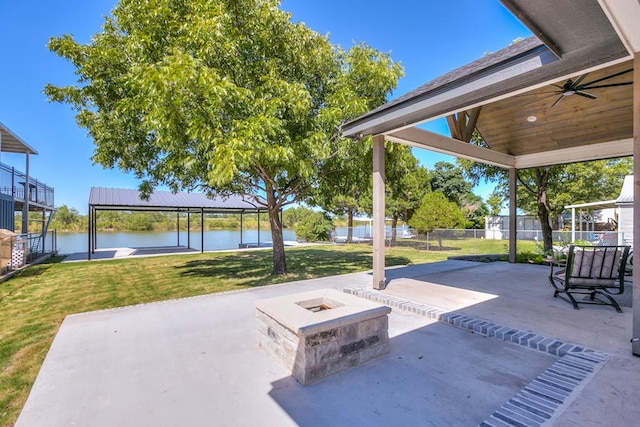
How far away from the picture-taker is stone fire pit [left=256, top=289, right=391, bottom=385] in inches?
92.0

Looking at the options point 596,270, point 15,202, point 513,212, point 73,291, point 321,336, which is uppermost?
point 15,202

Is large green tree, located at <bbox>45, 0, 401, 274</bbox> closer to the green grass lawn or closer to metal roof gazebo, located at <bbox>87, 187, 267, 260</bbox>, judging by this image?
the green grass lawn

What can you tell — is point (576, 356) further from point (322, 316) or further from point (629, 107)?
point (629, 107)

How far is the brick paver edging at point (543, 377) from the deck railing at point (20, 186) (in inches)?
559

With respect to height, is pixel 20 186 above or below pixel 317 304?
above

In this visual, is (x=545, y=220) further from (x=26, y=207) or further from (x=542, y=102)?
(x=26, y=207)

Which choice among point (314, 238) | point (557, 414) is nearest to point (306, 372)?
point (557, 414)

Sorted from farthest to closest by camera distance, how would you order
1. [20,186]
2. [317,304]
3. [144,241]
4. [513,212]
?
[144,241] → [20,186] → [513,212] → [317,304]

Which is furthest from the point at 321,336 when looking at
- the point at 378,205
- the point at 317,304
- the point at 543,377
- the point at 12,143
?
the point at 12,143

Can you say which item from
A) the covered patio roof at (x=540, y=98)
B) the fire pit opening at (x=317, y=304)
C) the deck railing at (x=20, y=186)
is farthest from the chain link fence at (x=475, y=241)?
the deck railing at (x=20, y=186)

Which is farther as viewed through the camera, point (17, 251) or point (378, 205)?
point (17, 251)

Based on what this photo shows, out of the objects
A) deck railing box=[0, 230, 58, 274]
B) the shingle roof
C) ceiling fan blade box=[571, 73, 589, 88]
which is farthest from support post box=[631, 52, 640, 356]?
deck railing box=[0, 230, 58, 274]

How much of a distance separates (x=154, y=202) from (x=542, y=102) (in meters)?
14.6

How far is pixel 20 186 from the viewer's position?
11625 millimetres
